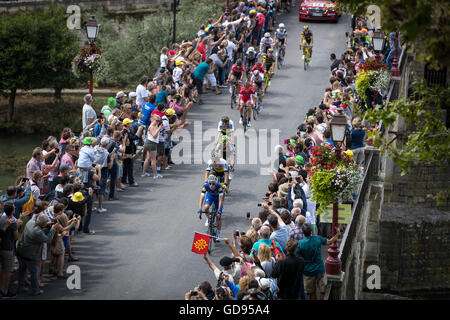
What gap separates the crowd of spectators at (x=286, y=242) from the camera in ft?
44.3

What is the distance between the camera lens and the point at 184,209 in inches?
819

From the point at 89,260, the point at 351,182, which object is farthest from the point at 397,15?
→ the point at 89,260

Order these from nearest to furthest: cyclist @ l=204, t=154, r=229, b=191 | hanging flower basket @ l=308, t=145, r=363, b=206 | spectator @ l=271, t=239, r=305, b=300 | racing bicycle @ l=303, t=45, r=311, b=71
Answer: spectator @ l=271, t=239, r=305, b=300 < hanging flower basket @ l=308, t=145, r=363, b=206 < cyclist @ l=204, t=154, r=229, b=191 < racing bicycle @ l=303, t=45, r=311, b=71

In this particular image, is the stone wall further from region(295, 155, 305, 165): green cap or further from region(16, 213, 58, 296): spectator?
region(16, 213, 58, 296): spectator

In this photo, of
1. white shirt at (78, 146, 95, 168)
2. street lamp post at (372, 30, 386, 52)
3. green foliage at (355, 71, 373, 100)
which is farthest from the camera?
street lamp post at (372, 30, 386, 52)

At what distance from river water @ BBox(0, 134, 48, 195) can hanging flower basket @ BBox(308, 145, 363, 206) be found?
27999mm

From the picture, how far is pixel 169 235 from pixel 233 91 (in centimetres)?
988

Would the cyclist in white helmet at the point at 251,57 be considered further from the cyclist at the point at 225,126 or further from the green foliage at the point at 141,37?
the green foliage at the point at 141,37

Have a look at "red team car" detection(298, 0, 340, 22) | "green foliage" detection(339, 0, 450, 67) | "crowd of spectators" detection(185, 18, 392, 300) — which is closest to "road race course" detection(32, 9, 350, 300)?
"crowd of spectators" detection(185, 18, 392, 300)

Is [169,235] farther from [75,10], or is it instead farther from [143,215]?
[75,10]

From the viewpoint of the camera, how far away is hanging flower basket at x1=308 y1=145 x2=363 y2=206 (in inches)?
648

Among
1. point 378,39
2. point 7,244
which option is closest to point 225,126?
point 378,39

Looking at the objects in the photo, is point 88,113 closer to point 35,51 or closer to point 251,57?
point 251,57

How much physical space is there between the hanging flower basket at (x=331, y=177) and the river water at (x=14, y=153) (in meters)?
28.0
